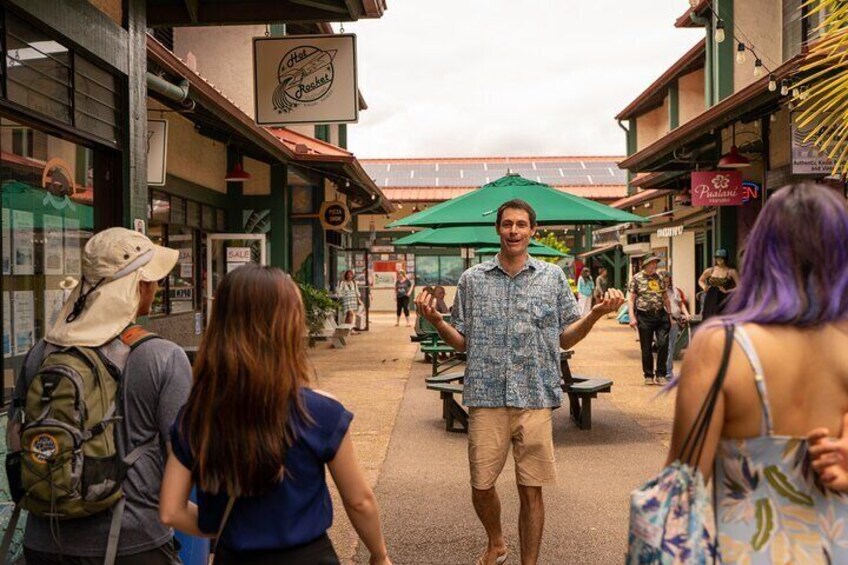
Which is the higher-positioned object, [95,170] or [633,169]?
[633,169]

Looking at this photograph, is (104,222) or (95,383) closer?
(95,383)

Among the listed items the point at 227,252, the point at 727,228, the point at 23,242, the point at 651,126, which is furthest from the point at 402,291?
the point at 23,242

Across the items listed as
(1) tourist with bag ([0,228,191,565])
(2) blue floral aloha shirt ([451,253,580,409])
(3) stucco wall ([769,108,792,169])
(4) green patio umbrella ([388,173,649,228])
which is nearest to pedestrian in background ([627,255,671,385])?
(4) green patio umbrella ([388,173,649,228])

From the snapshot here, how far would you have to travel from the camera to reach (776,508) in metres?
2.07

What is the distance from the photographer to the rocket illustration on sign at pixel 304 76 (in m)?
9.50

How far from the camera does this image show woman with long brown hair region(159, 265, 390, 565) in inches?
90.3

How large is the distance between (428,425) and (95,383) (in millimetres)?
6701

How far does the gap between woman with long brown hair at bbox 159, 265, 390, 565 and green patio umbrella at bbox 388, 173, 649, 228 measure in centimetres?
625

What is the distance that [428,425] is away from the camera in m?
9.20

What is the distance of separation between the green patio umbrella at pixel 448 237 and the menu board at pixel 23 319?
8.17m

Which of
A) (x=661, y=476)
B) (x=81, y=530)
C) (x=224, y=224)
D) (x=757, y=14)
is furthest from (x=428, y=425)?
(x=757, y=14)

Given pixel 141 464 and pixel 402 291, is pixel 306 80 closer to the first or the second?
pixel 141 464

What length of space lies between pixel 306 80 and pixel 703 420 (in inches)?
319

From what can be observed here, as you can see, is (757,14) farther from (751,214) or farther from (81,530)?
(81,530)
